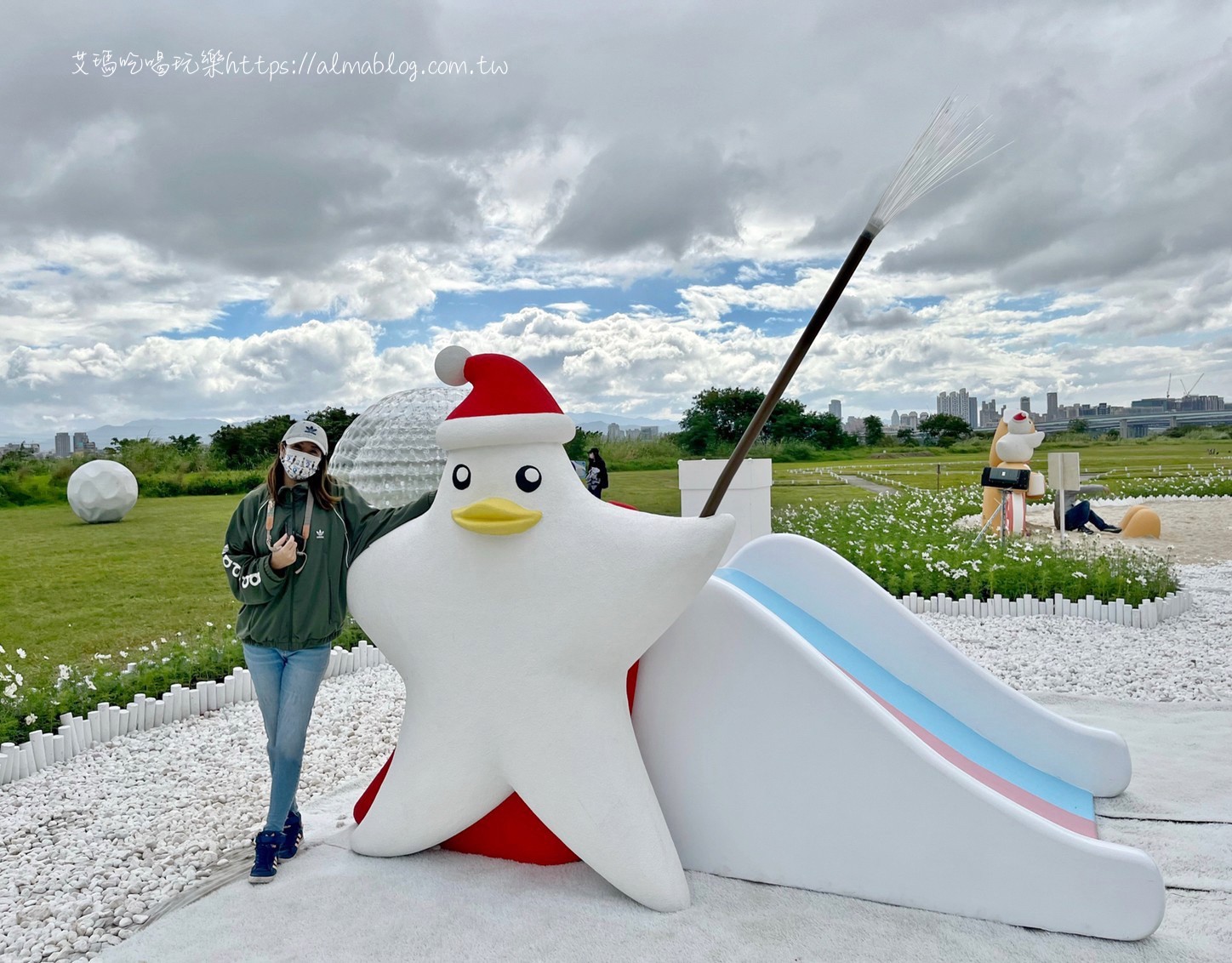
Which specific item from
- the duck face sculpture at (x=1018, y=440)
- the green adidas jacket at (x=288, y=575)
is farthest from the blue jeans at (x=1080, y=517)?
the green adidas jacket at (x=288, y=575)

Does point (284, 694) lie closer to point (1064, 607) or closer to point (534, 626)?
point (534, 626)

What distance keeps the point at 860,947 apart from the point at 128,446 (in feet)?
57.1

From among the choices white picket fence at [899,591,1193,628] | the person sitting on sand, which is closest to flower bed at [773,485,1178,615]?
white picket fence at [899,591,1193,628]

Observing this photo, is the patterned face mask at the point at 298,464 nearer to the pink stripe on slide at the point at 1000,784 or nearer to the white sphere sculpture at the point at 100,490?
the pink stripe on slide at the point at 1000,784

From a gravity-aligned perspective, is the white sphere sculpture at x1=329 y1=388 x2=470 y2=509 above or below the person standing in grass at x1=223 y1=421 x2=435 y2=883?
above

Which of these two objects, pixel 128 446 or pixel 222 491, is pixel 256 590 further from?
pixel 128 446

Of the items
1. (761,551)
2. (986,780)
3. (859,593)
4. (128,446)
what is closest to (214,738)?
(761,551)

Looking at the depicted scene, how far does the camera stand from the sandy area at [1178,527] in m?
10.3

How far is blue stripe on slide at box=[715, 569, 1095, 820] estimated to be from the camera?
3.11 meters

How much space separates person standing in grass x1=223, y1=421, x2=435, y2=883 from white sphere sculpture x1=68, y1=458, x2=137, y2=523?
1153cm

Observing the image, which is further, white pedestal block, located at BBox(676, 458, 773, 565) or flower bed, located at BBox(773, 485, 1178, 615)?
white pedestal block, located at BBox(676, 458, 773, 565)

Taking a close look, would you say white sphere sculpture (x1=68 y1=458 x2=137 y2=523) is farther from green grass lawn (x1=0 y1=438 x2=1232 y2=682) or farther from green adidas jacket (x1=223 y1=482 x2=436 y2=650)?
green adidas jacket (x1=223 y1=482 x2=436 y2=650)

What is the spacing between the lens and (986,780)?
288cm

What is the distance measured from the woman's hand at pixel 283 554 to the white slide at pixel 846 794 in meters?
1.22
